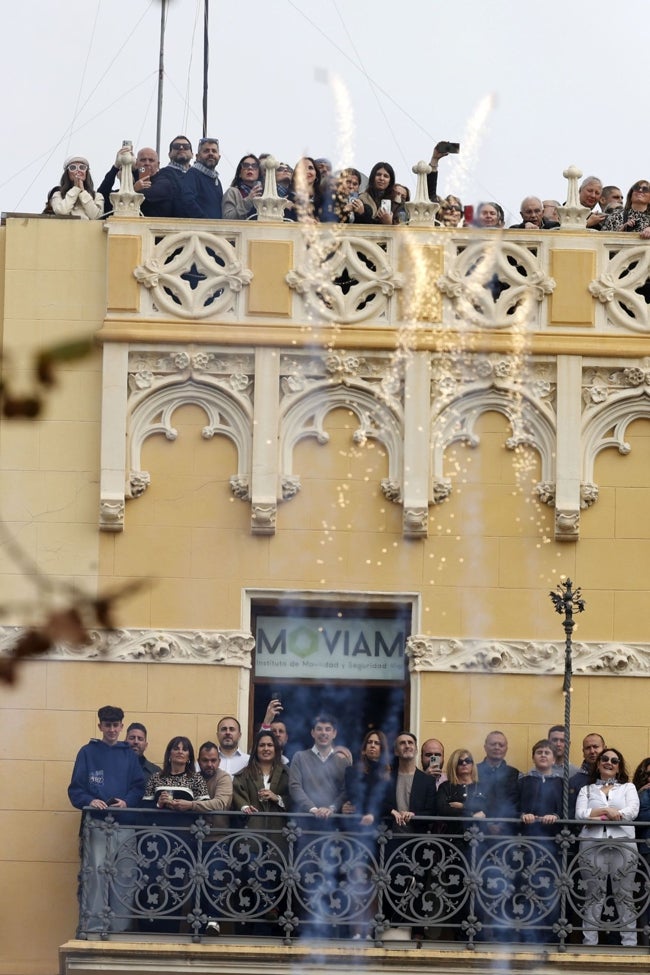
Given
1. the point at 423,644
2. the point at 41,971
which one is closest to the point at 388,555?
the point at 423,644

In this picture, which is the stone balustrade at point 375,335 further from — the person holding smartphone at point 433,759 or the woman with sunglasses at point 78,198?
the person holding smartphone at point 433,759

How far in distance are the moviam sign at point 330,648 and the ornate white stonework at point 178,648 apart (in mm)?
279

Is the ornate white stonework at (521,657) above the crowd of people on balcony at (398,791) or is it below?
above

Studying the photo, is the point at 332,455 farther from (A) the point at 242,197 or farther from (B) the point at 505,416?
(A) the point at 242,197

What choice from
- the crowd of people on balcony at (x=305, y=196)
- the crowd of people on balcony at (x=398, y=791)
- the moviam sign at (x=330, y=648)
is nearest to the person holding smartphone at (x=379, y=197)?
the crowd of people on balcony at (x=305, y=196)

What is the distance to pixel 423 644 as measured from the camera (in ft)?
61.7

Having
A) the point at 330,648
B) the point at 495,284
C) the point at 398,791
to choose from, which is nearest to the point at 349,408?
the point at 495,284

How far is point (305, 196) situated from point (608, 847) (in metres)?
6.06

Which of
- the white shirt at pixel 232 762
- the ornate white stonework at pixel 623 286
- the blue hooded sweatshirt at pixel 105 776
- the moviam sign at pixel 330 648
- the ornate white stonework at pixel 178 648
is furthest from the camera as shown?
the ornate white stonework at pixel 623 286

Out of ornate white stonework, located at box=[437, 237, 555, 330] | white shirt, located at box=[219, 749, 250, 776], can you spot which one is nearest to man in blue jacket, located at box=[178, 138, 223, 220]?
ornate white stonework, located at box=[437, 237, 555, 330]

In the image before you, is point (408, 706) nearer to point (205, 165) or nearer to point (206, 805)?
point (206, 805)

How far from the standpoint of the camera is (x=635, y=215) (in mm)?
19344

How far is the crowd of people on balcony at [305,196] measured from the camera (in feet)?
62.4

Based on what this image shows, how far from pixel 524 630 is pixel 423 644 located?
0.86 m
